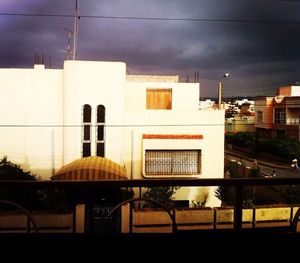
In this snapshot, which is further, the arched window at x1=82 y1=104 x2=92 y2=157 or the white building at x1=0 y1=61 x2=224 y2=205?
the arched window at x1=82 y1=104 x2=92 y2=157

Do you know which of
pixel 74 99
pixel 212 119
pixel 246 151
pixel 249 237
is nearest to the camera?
pixel 249 237

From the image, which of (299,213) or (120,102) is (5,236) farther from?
(120,102)

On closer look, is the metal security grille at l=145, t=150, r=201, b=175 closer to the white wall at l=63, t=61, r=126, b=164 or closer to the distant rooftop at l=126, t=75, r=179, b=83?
the white wall at l=63, t=61, r=126, b=164

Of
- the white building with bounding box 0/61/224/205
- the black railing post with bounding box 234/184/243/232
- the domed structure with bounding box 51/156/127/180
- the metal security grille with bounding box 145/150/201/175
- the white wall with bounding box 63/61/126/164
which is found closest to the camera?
the black railing post with bounding box 234/184/243/232

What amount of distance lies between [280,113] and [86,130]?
28799mm

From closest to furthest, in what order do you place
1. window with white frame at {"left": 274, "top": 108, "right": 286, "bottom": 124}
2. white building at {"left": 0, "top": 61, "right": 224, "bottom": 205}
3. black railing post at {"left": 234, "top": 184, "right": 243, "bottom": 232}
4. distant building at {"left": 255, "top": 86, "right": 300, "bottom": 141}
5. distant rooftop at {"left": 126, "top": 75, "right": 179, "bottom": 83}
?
black railing post at {"left": 234, "top": 184, "right": 243, "bottom": 232}
white building at {"left": 0, "top": 61, "right": 224, "bottom": 205}
distant rooftop at {"left": 126, "top": 75, "right": 179, "bottom": 83}
distant building at {"left": 255, "top": 86, "right": 300, "bottom": 141}
window with white frame at {"left": 274, "top": 108, "right": 286, "bottom": 124}

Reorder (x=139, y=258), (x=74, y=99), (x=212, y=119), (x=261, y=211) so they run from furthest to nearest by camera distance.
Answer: (x=212, y=119) → (x=74, y=99) → (x=261, y=211) → (x=139, y=258)

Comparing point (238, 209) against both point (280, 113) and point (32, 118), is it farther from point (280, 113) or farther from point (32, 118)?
point (280, 113)

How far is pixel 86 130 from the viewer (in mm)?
14555

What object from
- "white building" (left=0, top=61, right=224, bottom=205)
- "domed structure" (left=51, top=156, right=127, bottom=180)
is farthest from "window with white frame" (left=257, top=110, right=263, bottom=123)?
"domed structure" (left=51, top=156, right=127, bottom=180)

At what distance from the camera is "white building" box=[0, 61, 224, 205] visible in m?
14.3

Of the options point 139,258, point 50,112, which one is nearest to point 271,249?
point 139,258

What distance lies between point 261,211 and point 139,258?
759cm

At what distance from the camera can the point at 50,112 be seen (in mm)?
14625
